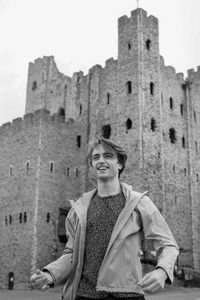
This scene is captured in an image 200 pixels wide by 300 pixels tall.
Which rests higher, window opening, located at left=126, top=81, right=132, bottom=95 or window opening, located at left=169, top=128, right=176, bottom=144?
window opening, located at left=126, top=81, right=132, bottom=95

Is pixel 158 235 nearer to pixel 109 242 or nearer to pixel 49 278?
pixel 109 242

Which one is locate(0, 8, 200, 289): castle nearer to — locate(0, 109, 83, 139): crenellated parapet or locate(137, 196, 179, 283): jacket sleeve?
locate(0, 109, 83, 139): crenellated parapet

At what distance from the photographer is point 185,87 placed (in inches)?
1257

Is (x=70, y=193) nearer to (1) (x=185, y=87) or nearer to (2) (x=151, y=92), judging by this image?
(2) (x=151, y=92)

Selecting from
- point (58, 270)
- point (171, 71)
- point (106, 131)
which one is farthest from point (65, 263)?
point (171, 71)

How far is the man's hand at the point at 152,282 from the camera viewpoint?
2.34 meters

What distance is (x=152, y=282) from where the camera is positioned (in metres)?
2.35

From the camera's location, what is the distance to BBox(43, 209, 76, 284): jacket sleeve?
2771mm

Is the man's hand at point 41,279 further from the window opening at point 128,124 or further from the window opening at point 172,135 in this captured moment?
the window opening at point 172,135

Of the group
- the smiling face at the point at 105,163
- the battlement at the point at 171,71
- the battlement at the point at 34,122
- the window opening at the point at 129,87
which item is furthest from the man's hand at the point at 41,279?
the battlement at the point at 171,71

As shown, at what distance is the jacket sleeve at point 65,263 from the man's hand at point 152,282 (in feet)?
2.12

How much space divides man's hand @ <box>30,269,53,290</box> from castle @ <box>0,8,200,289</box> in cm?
2233

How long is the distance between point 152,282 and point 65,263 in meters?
0.73

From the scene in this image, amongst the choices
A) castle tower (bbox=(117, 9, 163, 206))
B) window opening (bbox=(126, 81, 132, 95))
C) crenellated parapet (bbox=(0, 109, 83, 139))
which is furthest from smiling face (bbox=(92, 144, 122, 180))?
crenellated parapet (bbox=(0, 109, 83, 139))
